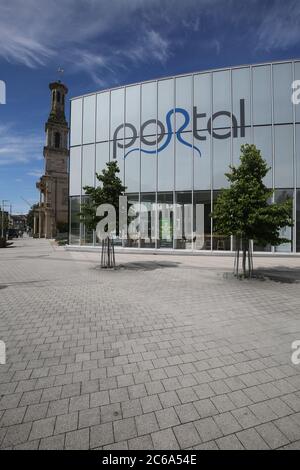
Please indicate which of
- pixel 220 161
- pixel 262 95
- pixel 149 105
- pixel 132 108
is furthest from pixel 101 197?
pixel 262 95

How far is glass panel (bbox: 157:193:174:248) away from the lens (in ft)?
70.1

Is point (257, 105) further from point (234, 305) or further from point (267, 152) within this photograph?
point (234, 305)

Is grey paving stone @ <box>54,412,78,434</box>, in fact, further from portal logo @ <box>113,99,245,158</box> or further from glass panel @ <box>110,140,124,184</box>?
glass panel @ <box>110,140,124,184</box>

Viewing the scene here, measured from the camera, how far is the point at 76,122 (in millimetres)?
24688

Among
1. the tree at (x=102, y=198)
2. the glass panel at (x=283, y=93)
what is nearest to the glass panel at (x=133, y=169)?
the tree at (x=102, y=198)

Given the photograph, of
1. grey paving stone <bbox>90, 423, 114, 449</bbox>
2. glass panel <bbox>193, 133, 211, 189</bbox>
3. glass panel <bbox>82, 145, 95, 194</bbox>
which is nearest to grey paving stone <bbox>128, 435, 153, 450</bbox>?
grey paving stone <bbox>90, 423, 114, 449</bbox>

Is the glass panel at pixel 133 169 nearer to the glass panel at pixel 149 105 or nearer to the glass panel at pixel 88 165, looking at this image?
the glass panel at pixel 149 105

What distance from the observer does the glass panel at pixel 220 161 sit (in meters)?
19.9

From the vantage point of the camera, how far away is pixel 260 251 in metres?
20.1

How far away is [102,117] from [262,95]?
12304mm

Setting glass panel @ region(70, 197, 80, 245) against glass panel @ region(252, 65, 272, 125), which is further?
glass panel @ region(70, 197, 80, 245)

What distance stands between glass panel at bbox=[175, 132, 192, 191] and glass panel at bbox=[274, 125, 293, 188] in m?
5.42

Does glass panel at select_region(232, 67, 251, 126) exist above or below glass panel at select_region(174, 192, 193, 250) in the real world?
above

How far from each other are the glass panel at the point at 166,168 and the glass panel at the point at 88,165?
19.0 feet
